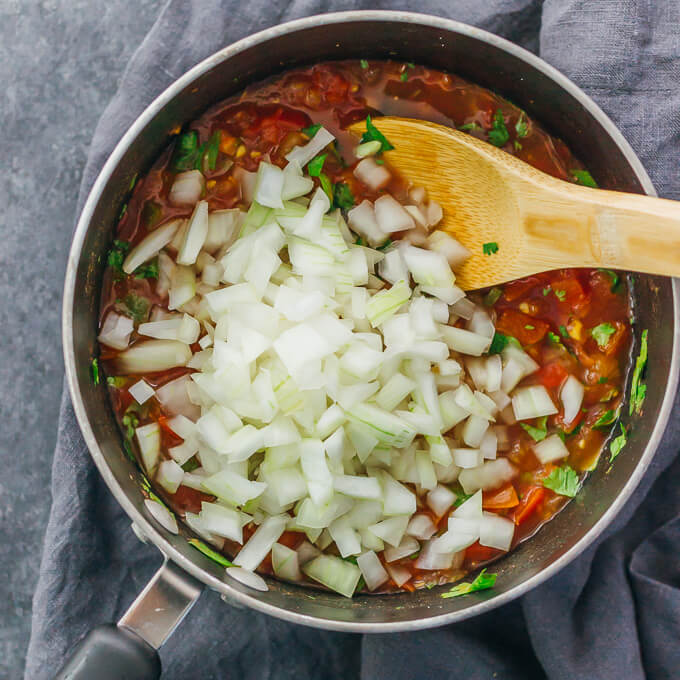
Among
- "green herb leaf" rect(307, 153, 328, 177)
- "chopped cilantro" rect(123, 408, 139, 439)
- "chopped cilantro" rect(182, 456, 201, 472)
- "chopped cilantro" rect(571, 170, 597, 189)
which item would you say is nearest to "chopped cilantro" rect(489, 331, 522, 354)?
"chopped cilantro" rect(571, 170, 597, 189)

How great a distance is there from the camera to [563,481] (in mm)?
1835

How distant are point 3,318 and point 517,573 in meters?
1.31

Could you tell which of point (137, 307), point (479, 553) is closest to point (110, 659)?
point (137, 307)

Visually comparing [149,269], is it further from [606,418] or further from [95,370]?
[606,418]

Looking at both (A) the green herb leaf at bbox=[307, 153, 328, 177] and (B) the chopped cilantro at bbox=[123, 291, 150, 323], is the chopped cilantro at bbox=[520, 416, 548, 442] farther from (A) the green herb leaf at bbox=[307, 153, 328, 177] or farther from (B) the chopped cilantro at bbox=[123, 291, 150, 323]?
(B) the chopped cilantro at bbox=[123, 291, 150, 323]

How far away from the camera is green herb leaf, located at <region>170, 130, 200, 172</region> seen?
1770mm

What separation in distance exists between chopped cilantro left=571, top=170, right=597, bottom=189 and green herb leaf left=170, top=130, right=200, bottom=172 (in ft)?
2.79

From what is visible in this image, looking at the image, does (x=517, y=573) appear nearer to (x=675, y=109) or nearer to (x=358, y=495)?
(x=358, y=495)

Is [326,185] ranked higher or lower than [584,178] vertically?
higher

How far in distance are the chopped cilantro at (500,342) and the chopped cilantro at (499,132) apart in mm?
431

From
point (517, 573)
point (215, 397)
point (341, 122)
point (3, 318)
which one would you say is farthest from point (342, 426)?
point (3, 318)

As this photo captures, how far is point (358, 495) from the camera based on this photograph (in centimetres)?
166

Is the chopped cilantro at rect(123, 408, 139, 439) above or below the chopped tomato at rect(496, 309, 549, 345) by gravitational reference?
above

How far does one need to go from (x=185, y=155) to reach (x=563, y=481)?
3.62 feet
